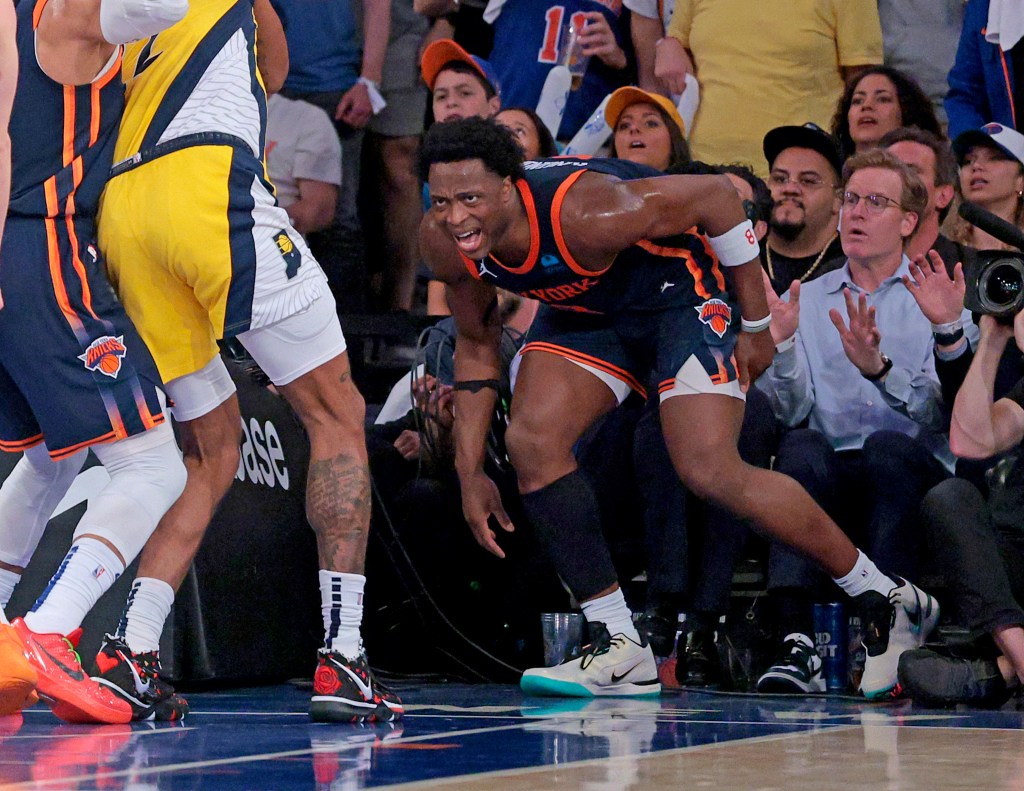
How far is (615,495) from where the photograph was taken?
501 cm

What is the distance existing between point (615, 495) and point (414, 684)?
3.00 ft

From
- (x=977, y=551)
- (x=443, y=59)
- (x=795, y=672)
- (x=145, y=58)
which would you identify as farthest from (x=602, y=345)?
(x=443, y=59)

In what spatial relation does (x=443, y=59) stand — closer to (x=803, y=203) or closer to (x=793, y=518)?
(x=803, y=203)

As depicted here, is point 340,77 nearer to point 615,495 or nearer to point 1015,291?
point 615,495

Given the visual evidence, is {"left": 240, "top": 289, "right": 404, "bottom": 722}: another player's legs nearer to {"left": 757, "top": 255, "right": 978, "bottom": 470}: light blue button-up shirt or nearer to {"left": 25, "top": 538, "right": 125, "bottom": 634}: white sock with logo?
{"left": 25, "top": 538, "right": 125, "bottom": 634}: white sock with logo

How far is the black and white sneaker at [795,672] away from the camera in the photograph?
451 centimetres

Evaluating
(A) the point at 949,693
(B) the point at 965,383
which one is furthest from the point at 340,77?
(A) the point at 949,693

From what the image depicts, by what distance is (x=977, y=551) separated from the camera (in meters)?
4.00

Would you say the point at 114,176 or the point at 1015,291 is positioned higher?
the point at 114,176

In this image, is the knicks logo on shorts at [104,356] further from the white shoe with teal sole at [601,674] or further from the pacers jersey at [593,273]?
the white shoe with teal sole at [601,674]

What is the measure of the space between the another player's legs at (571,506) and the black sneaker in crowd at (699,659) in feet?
0.84

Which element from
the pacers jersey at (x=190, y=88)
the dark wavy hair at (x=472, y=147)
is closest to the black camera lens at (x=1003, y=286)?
the dark wavy hair at (x=472, y=147)

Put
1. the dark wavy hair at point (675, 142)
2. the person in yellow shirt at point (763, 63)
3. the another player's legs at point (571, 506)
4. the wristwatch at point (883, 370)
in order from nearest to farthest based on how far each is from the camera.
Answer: the another player's legs at point (571, 506) → the wristwatch at point (883, 370) → the dark wavy hair at point (675, 142) → the person in yellow shirt at point (763, 63)

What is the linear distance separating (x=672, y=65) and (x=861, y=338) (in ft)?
6.68
